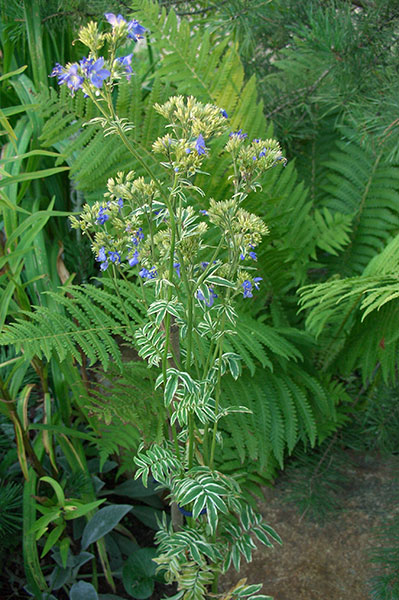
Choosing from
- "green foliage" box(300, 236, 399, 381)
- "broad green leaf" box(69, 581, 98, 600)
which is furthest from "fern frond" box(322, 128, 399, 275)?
"broad green leaf" box(69, 581, 98, 600)

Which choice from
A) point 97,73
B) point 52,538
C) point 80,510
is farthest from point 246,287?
point 52,538

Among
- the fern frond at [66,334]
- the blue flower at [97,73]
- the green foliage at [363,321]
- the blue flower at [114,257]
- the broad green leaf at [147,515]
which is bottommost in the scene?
the broad green leaf at [147,515]

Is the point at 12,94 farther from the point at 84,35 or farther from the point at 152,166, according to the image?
the point at 84,35

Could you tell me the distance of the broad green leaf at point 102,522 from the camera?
124 centimetres

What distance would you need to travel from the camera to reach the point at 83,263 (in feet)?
5.68

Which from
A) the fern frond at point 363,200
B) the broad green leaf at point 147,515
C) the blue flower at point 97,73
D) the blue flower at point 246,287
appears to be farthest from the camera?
the fern frond at point 363,200

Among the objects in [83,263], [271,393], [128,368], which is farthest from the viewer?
[83,263]

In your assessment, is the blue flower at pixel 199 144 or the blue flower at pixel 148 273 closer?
the blue flower at pixel 199 144

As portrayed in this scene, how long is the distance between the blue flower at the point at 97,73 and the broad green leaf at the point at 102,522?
0.93 meters

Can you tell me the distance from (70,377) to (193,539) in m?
0.63

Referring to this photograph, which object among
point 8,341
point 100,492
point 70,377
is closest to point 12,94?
point 70,377

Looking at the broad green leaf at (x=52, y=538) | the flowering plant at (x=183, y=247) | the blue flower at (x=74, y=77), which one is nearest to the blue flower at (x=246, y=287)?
the flowering plant at (x=183, y=247)

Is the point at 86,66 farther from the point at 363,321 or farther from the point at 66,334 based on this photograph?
the point at 363,321

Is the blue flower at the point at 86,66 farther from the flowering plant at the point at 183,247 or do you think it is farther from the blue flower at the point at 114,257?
the blue flower at the point at 114,257
